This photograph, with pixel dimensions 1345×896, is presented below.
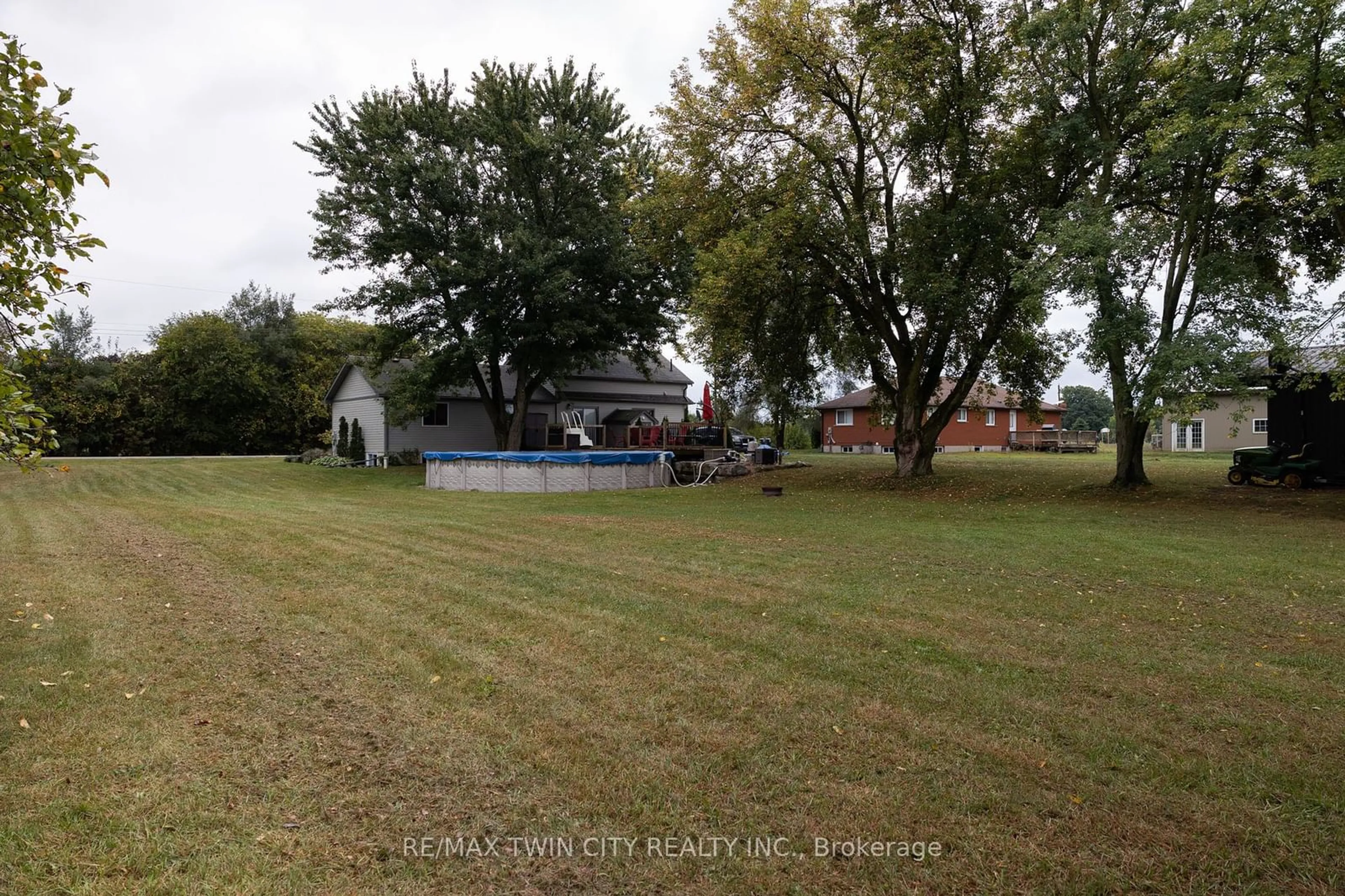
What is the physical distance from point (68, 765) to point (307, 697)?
1.05 m

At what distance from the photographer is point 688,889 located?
7.89 feet

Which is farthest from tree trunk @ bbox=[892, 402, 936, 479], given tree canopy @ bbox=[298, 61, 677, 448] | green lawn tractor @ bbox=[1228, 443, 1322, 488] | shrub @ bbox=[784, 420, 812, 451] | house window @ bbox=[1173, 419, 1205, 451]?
shrub @ bbox=[784, 420, 812, 451]

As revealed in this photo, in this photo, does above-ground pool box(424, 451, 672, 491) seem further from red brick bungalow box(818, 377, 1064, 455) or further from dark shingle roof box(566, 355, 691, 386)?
red brick bungalow box(818, 377, 1064, 455)

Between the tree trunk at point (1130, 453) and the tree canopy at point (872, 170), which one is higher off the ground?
the tree canopy at point (872, 170)

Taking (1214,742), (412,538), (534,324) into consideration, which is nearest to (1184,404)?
(1214,742)

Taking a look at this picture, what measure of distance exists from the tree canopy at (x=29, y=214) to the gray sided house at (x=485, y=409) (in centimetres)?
2162

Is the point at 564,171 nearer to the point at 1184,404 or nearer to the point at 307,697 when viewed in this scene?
the point at 1184,404

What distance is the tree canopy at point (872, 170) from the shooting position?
15.5m

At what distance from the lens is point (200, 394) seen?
118 ft

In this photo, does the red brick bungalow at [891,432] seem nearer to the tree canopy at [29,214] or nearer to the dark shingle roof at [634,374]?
the dark shingle roof at [634,374]

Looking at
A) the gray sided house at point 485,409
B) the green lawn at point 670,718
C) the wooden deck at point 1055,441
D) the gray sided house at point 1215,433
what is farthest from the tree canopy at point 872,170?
the wooden deck at point 1055,441

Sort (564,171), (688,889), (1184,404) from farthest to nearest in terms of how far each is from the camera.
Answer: (564,171)
(1184,404)
(688,889)

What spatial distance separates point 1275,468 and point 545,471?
17319 millimetres

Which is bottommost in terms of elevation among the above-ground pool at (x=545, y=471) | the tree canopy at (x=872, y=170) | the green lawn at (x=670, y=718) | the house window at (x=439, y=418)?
the green lawn at (x=670, y=718)
